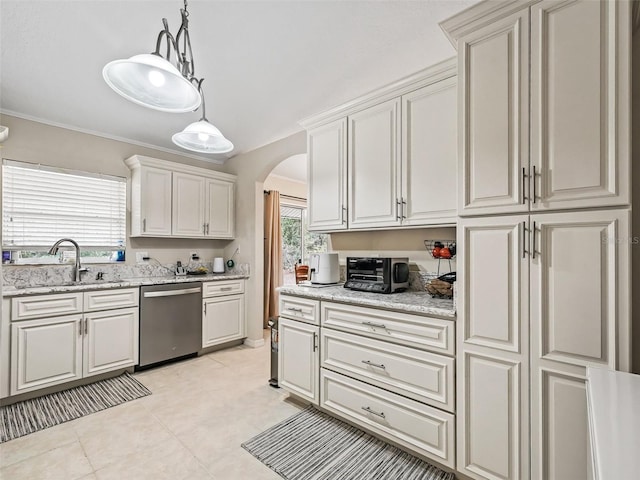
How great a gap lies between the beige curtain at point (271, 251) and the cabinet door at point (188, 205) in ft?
4.45

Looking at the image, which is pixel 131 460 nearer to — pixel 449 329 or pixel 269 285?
pixel 449 329

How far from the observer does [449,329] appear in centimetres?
171

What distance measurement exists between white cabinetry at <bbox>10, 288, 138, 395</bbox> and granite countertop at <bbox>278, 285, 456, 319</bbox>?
1.75 metres

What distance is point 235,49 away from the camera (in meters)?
2.08

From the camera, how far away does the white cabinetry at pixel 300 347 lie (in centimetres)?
239

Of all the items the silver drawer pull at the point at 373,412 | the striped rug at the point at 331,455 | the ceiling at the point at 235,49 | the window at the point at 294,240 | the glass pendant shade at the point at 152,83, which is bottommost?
the striped rug at the point at 331,455

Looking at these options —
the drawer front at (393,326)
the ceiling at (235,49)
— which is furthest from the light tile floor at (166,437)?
the ceiling at (235,49)

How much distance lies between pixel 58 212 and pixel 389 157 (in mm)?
3353

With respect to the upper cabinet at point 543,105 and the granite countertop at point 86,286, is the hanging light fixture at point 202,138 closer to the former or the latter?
the upper cabinet at point 543,105

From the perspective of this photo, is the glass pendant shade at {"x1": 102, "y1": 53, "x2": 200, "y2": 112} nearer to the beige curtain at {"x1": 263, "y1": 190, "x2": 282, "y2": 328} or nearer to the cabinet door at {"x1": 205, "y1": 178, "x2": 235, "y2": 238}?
the cabinet door at {"x1": 205, "y1": 178, "x2": 235, "y2": 238}

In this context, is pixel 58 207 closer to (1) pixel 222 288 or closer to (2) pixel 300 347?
(1) pixel 222 288

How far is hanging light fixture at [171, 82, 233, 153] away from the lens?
207cm

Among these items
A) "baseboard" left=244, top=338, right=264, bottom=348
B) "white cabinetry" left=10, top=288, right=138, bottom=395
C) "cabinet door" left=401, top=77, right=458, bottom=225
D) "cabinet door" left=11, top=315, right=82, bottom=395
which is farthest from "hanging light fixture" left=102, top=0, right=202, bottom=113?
"baseboard" left=244, top=338, right=264, bottom=348

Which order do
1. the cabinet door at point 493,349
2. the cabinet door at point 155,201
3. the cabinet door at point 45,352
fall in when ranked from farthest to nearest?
the cabinet door at point 155,201 < the cabinet door at point 45,352 < the cabinet door at point 493,349
